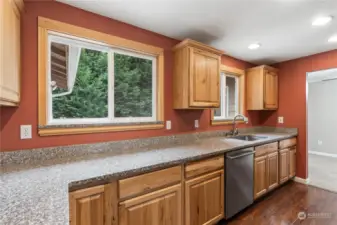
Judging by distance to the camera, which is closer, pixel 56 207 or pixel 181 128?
pixel 56 207

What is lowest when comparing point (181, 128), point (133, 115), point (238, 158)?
point (238, 158)

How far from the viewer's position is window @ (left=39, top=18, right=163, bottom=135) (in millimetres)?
1786

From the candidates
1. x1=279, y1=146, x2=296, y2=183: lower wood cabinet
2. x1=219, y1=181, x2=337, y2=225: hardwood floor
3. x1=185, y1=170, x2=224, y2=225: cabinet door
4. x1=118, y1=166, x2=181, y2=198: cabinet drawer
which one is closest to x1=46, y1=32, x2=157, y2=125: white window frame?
x1=118, y1=166, x2=181, y2=198: cabinet drawer

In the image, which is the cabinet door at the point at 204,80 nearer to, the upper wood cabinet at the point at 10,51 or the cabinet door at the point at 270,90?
the cabinet door at the point at 270,90

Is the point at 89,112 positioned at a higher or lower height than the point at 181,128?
higher

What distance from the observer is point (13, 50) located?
1.33 metres

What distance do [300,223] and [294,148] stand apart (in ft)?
5.34

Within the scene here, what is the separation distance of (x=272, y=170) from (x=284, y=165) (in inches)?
16.8

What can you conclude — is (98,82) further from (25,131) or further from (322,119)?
(322,119)

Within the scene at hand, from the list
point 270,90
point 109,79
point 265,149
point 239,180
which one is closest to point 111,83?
point 109,79

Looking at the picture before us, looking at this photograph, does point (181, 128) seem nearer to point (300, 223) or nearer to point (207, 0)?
point (207, 0)

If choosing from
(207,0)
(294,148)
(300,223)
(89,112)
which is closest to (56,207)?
(89,112)

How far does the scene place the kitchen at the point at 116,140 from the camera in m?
1.25

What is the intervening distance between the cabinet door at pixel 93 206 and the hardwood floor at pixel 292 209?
149 centimetres
